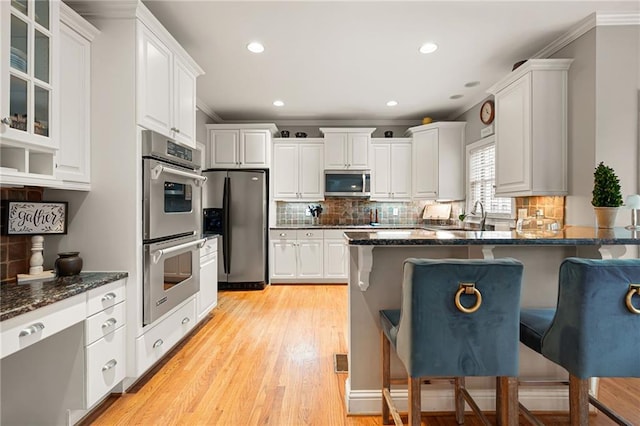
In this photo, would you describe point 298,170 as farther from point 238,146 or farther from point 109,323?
point 109,323

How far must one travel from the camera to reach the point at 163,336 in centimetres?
240

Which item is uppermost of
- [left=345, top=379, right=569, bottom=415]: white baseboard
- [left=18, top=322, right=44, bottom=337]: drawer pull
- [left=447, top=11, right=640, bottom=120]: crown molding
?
[left=447, top=11, right=640, bottom=120]: crown molding

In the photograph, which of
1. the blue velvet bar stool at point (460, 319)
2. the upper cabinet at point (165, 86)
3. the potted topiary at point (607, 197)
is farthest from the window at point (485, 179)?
the upper cabinet at point (165, 86)

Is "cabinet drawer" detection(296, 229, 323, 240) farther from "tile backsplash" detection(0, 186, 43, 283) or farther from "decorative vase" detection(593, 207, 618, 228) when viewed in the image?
"decorative vase" detection(593, 207, 618, 228)

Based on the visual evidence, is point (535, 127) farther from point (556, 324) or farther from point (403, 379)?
point (403, 379)

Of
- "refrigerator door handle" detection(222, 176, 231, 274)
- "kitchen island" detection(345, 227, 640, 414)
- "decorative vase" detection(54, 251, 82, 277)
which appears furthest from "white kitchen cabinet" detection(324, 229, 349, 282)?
"decorative vase" detection(54, 251, 82, 277)

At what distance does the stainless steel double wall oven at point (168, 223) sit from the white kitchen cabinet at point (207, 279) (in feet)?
0.77

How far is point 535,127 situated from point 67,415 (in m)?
3.77

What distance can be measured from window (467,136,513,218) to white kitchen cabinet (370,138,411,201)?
37.3 inches

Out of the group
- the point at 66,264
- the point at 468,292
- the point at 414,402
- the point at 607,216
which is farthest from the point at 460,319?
the point at 66,264

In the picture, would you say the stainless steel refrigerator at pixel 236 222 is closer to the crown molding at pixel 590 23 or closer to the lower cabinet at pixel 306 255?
the lower cabinet at pixel 306 255

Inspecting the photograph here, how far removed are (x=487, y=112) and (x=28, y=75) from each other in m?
4.44

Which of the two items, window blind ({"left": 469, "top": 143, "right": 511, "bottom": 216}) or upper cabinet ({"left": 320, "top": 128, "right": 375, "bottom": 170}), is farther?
upper cabinet ({"left": 320, "top": 128, "right": 375, "bottom": 170})

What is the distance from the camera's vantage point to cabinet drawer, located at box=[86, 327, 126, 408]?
1724 mm
